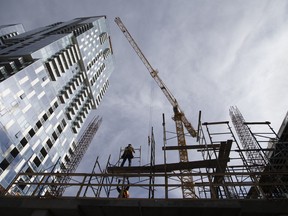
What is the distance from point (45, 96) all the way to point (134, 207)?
1756 inches

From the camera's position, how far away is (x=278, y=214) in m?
6.85

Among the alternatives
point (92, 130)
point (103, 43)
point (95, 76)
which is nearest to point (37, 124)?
point (92, 130)

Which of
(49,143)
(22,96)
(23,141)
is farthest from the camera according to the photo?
(49,143)

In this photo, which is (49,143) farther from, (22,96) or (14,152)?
(22,96)

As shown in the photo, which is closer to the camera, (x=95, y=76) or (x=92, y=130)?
(x=92, y=130)

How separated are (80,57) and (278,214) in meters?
63.3

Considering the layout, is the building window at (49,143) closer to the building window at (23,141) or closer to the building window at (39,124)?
the building window at (39,124)

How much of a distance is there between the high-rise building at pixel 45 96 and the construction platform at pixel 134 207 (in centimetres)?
1754

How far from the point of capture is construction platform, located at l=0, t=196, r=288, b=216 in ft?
22.9

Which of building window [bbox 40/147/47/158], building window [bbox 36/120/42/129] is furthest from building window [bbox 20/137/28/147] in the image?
building window [bbox 40/147/47/158]

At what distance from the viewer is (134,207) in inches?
288

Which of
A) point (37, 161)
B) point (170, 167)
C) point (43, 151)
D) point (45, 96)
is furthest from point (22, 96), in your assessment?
point (170, 167)

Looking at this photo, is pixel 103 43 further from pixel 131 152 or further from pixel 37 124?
pixel 131 152

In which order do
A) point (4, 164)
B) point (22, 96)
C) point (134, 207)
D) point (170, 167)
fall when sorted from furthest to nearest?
point (22, 96) → point (4, 164) → point (170, 167) → point (134, 207)
